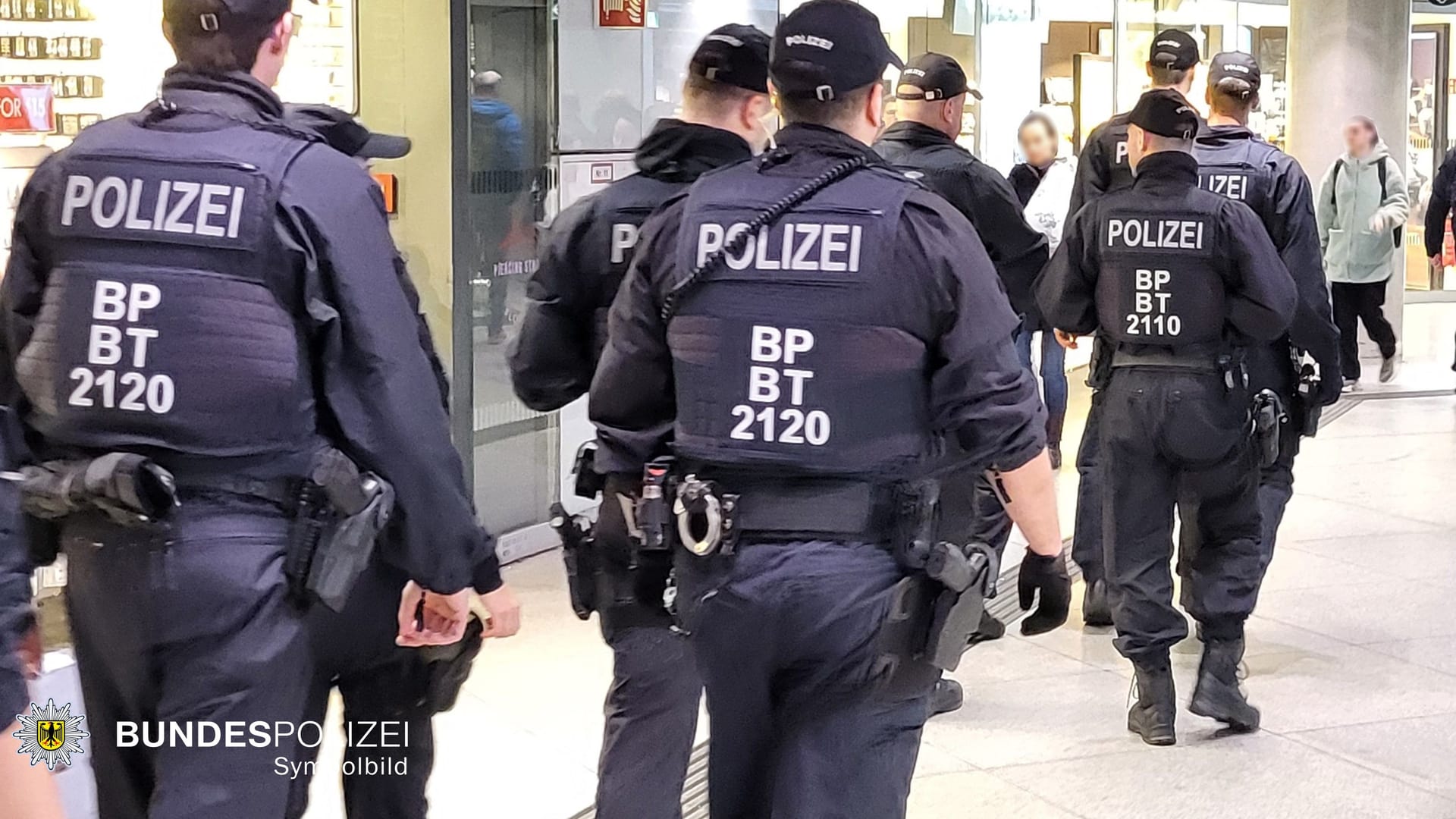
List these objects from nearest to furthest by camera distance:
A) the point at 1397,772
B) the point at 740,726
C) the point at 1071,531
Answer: the point at 740,726
the point at 1397,772
the point at 1071,531

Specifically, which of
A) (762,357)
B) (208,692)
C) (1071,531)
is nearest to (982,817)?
(762,357)

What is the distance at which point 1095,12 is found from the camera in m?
14.2

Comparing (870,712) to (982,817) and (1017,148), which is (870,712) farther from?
(1017,148)

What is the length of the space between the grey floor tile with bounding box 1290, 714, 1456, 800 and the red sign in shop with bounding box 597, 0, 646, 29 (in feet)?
12.9

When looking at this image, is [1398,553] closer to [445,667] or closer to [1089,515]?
[1089,515]

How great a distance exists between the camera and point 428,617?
313cm

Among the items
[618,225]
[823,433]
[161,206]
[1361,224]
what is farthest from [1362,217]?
[161,206]

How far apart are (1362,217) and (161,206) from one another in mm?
10369

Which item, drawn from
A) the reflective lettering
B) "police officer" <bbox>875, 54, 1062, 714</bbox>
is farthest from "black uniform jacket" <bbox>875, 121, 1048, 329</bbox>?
the reflective lettering

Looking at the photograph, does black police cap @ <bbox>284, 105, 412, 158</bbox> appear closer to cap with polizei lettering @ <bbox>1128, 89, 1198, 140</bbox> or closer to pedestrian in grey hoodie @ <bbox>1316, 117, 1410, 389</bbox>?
cap with polizei lettering @ <bbox>1128, 89, 1198, 140</bbox>

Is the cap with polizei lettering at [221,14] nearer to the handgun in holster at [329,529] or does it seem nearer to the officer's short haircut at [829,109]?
the handgun in holster at [329,529]

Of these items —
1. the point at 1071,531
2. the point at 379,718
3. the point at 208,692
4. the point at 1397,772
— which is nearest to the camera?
the point at 208,692

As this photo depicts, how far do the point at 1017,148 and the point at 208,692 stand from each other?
10.6 metres

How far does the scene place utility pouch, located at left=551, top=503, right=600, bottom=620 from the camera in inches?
144
